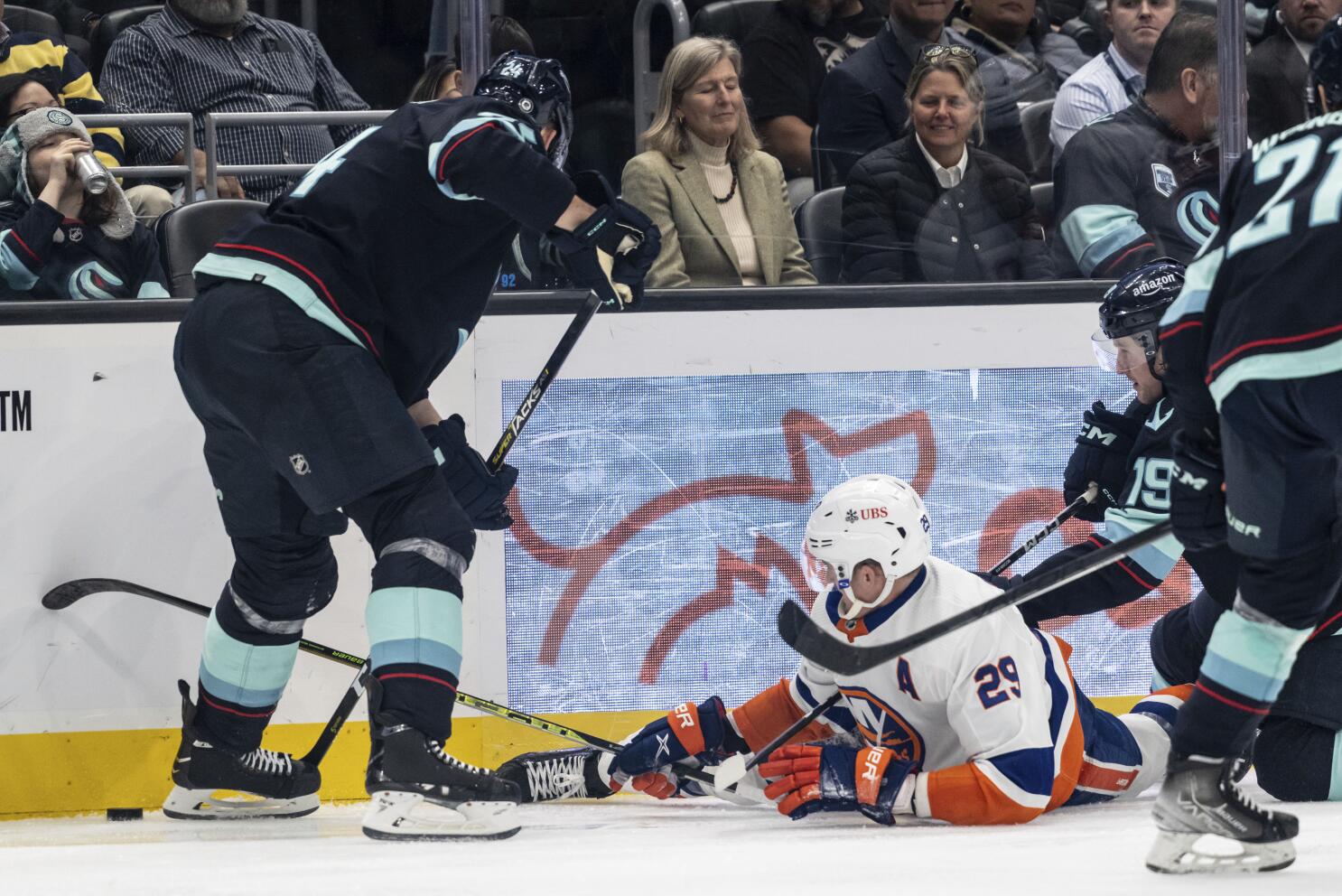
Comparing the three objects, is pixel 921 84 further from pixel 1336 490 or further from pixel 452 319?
pixel 1336 490

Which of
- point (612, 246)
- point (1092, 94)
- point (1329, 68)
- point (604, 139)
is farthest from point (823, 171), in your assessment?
point (1329, 68)

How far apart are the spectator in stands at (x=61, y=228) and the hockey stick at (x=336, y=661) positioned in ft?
1.75

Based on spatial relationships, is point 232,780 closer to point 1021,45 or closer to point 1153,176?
point 1153,176

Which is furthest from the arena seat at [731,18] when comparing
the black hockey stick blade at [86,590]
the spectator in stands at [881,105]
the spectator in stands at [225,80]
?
the black hockey stick blade at [86,590]

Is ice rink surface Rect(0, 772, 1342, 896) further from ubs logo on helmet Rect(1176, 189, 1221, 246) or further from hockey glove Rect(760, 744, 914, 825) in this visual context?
ubs logo on helmet Rect(1176, 189, 1221, 246)

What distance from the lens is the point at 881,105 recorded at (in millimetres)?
3727

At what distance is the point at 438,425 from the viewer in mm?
2980

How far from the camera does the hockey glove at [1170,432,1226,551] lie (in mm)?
2340

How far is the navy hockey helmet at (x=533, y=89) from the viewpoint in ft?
9.20

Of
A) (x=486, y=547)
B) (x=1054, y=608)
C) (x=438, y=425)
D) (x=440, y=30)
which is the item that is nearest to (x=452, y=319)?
(x=438, y=425)

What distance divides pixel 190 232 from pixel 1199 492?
6.64 ft

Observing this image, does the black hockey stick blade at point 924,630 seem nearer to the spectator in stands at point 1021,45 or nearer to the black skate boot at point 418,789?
the black skate boot at point 418,789

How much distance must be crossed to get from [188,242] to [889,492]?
4.87ft

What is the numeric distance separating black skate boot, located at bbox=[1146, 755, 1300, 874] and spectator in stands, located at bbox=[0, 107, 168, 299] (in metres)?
2.09
